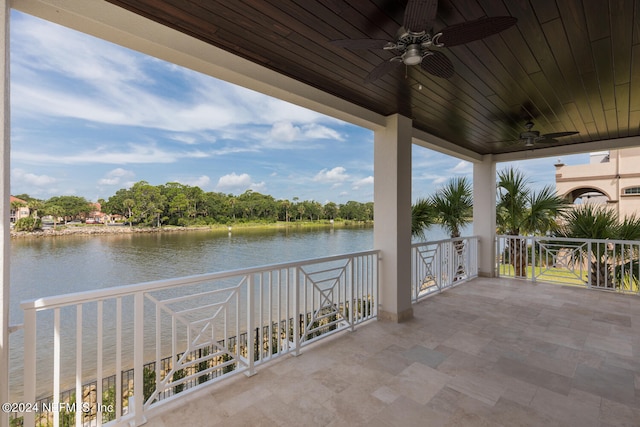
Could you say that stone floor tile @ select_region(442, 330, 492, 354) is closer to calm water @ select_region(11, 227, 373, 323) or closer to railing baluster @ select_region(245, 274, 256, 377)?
calm water @ select_region(11, 227, 373, 323)

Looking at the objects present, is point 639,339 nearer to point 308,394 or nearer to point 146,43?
point 308,394

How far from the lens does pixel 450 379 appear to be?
2.29 metres

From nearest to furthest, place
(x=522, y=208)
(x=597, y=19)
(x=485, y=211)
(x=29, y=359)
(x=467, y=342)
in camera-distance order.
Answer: (x=29, y=359)
(x=597, y=19)
(x=467, y=342)
(x=485, y=211)
(x=522, y=208)

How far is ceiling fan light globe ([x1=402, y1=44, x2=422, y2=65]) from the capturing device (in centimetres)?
171

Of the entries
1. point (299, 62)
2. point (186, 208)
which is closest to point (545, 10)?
point (299, 62)

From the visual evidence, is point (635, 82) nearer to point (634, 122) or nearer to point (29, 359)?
point (634, 122)

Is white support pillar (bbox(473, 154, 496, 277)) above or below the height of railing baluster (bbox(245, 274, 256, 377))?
above

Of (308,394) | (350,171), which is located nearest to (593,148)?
(308,394)

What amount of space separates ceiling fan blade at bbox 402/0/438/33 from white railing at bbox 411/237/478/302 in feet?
11.0

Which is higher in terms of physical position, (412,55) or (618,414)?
(412,55)

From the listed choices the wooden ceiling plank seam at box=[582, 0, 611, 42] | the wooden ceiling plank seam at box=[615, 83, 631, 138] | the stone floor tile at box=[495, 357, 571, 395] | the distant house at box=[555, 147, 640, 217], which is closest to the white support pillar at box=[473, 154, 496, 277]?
the wooden ceiling plank seam at box=[615, 83, 631, 138]

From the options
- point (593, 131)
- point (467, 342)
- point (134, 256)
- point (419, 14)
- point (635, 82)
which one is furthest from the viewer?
point (134, 256)

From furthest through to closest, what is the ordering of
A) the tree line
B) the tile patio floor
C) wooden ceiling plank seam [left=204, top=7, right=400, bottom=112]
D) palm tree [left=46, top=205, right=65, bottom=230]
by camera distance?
the tree line
palm tree [left=46, top=205, right=65, bottom=230]
wooden ceiling plank seam [left=204, top=7, right=400, bottom=112]
the tile patio floor

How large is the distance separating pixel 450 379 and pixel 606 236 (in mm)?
5345
